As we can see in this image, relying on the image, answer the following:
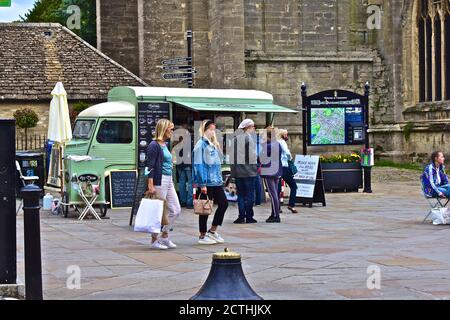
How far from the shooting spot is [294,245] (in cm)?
1342

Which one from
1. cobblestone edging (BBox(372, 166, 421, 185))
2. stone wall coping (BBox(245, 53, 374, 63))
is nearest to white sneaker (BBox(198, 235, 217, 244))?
cobblestone edging (BBox(372, 166, 421, 185))

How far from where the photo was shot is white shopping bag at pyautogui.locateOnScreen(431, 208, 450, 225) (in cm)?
1620

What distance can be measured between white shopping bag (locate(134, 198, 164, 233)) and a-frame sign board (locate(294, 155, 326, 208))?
8.23m

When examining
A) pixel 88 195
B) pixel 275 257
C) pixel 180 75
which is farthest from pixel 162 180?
pixel 180 75

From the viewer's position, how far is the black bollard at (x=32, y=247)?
8719 millimetres

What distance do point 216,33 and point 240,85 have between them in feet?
7.52

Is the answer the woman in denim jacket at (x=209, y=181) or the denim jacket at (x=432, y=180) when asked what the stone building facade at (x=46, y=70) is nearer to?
the denim jacket at (x=432, y=180)

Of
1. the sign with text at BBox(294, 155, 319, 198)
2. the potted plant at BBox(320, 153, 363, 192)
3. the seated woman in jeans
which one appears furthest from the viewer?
the potted plant at BBox(320, 153, 363, 192)

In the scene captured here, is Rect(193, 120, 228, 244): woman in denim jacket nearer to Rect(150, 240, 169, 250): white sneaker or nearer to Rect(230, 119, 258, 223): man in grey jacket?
Rect(150, 240, 169, 250): white sneaker

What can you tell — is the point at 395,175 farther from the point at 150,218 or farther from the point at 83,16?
the point at 150,218

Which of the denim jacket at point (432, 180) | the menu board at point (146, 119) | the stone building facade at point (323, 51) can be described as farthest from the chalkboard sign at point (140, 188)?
the stone building facade at point (323, 51)

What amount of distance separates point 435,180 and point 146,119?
7177 millimetres

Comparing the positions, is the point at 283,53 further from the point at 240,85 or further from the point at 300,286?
the point at 300,286

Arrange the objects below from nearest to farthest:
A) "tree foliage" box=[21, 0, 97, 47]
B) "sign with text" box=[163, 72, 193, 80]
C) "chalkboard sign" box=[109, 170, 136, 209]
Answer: "chalkboard sign" box=[109, 170, 136, 209], "sign with text" box=[163, 72, 193, 80], "tree foliage" box=[21, 0, 97, 47]
